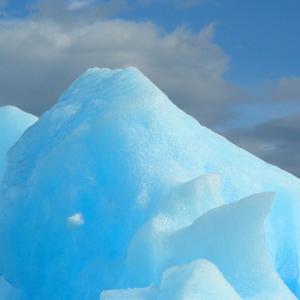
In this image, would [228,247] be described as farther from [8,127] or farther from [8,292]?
[8,127]

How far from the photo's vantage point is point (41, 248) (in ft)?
23.3

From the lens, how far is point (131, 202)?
650cm

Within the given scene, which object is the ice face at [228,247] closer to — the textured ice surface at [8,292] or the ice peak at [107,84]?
the ice peak at [107,84]

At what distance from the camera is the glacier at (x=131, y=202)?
5.90 meters

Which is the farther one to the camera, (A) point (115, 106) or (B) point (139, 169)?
(A) point (115, 106)

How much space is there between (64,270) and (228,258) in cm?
178

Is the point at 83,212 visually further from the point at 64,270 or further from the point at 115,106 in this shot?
the point at 115,106

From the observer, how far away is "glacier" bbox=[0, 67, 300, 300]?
590 centimetres

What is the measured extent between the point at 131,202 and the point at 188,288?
1.83 metres

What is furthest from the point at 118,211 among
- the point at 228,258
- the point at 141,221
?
the point at 228,258

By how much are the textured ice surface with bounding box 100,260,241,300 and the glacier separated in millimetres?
66

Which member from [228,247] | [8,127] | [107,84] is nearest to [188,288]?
[228,247]

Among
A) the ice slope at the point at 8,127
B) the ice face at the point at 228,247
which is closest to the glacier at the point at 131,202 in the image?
the ice face at the point at 228,247

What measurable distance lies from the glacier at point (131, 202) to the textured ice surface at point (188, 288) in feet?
0.22
